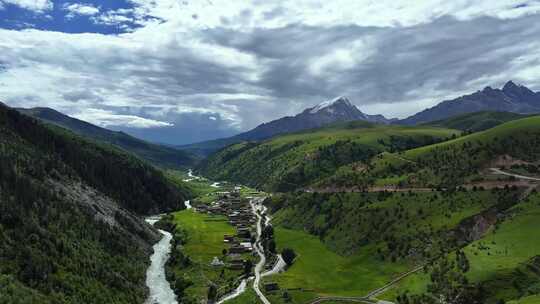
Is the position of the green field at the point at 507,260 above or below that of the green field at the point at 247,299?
above

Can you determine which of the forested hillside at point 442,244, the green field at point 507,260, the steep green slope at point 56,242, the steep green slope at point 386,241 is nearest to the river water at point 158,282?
the steep green slope at point 56,242

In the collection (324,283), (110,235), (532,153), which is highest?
(532,153)

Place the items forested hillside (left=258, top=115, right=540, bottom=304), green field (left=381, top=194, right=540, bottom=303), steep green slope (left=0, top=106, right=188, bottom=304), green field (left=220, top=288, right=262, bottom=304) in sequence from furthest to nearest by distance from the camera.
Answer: green field (left=220, top=288, right=262, bottom=304), steep green slope (left=0, top=106, right=188, bottom=304), forested hillside (left=258, top=115, right=540, bottom=304), green field (left=381, top=194, right=540, bottom=303)

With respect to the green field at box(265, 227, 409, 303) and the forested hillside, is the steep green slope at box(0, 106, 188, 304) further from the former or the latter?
the forested hillside

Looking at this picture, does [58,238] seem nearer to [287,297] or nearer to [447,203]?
[287,297]

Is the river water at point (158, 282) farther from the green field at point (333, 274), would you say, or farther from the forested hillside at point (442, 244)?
the forested hillside at point (442, 244)

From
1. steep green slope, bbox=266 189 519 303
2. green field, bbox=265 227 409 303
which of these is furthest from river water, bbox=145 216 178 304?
steep green slope, bbox=266 189 519 303

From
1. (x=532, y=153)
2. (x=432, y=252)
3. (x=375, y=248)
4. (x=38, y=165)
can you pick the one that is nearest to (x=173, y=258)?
(x=38, y=165)

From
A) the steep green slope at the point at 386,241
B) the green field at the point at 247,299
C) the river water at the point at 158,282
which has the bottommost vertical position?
the river water at the point at 158,282
